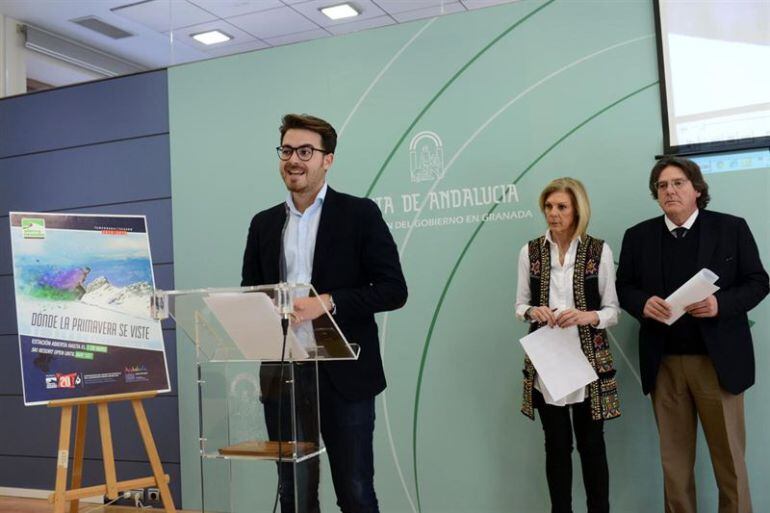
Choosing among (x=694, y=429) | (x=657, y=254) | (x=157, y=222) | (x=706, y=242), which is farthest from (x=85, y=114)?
(x=694, y=429)

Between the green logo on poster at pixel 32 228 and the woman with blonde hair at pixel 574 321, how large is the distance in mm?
2159

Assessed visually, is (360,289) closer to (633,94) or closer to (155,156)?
(633,94)

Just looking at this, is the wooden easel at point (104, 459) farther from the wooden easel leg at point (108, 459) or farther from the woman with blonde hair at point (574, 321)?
the woman with blonde hair at point (574, 321)

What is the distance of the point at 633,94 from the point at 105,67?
3.26m

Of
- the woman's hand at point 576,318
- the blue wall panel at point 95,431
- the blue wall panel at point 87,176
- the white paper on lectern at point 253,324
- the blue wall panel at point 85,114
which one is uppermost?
the blue wall panel at point 85,114

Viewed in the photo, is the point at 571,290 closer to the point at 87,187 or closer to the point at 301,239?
the point at 301,239

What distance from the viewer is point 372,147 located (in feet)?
13.0

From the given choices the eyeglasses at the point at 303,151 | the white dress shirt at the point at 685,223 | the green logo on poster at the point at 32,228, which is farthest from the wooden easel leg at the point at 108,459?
the white dress shirt at the point at 685,223

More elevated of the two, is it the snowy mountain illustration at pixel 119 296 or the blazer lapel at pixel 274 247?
the blazer lapel at pixel 274 247

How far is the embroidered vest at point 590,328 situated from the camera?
2998 mm

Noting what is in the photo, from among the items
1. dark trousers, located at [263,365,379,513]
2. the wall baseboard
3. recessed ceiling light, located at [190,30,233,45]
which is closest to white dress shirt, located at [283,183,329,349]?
dark trousers, located at [263,365,379,513]

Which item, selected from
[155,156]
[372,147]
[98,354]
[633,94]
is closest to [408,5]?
[372,147]

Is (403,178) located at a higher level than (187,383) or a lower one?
higher

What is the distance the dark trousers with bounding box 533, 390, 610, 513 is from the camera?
3012 mm
